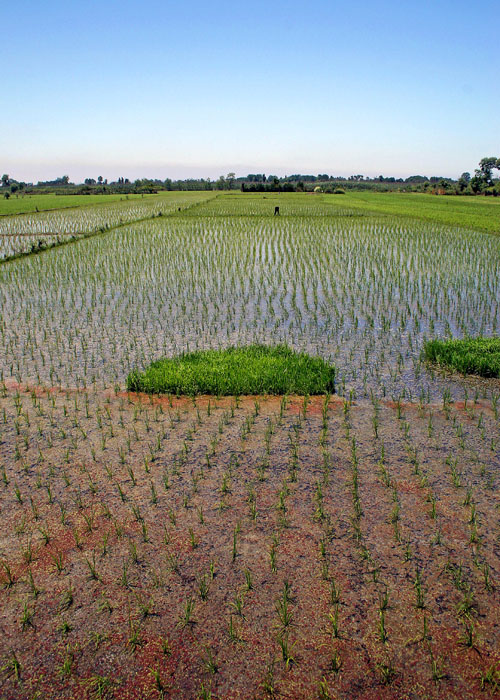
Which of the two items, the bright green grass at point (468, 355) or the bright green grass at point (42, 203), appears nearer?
the bright green grass at point (468, 355)

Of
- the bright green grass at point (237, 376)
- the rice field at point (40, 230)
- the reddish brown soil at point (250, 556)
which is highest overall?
the rice field at point (40, 230)

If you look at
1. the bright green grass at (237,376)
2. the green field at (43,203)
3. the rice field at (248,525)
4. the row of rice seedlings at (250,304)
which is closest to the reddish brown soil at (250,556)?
the rice field at (248,525)

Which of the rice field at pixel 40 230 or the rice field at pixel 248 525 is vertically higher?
the rice field at pixel 40 230

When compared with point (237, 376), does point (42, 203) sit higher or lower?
higher

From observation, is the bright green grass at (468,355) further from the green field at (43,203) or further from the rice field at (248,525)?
the green field at (43,203)

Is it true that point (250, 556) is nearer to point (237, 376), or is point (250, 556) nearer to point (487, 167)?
point (237, 376)

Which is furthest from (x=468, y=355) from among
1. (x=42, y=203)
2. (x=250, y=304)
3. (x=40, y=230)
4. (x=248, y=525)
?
(x=42, y=203)

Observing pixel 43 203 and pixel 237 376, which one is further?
pixel 43 203

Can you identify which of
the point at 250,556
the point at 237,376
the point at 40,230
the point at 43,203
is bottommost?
the point at 250,556

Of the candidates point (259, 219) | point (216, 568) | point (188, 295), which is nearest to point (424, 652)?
point (216, 568)
